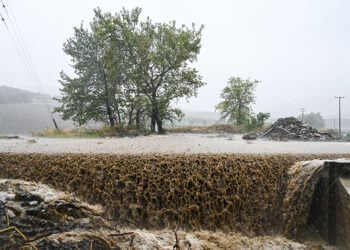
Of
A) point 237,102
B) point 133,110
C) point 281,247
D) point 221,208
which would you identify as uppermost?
point 237,102

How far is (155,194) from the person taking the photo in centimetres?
348

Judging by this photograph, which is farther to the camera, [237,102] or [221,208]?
[237,102]

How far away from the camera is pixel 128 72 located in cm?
1341

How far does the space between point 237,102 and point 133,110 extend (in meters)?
9.21

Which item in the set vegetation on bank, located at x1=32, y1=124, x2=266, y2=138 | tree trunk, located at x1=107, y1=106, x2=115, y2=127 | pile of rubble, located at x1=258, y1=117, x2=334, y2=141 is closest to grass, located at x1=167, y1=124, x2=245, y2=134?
vegetation on bank, located at x1=32, y1=124, x2=266, y2=138

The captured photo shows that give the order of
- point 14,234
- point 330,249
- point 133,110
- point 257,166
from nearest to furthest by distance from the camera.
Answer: point 14,234 < point 330,249 < point 257,166 < point 133,110

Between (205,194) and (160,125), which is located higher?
(160,125)

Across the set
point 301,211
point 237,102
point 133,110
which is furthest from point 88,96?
point 301,211

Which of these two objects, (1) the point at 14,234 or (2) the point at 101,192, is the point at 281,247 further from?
(1) the point at 14,234

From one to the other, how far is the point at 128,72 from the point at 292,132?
8602 millimetres

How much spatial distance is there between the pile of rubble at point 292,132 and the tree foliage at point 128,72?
4.37 m

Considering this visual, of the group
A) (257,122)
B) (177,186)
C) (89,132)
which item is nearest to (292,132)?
(257,122)

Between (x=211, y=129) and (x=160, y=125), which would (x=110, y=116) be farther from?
(x=211, y=129)

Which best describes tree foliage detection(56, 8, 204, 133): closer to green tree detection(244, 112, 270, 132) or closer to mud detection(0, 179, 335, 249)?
green tree detection(244, 112, 270, 132)
